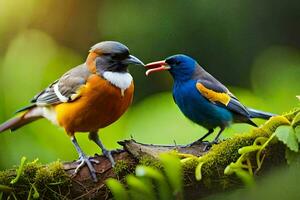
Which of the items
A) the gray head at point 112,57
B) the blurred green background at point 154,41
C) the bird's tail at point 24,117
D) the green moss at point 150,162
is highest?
the gray head at point 112,57

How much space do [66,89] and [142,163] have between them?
0.64 meters

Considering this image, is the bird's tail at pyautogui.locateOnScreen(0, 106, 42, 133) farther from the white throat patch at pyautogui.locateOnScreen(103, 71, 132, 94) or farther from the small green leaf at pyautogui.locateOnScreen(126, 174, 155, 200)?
the small green leaf at pyautogui.locateOnScreen(126, 174, 155, 200)

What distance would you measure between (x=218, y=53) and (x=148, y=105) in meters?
1.09

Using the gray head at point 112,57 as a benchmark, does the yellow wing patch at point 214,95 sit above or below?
below

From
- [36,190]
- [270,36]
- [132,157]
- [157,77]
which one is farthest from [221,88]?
[270,36]

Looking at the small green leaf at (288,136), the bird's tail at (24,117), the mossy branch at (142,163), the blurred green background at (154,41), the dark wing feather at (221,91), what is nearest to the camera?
the small green leaf at (288,136)

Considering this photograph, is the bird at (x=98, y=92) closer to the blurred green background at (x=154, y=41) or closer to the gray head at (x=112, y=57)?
the gray head at (x=112, y=57)

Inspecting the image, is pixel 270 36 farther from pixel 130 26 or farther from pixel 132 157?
pixel 132 157

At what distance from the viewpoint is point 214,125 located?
253 cm

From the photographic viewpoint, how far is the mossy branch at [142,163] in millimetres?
2016

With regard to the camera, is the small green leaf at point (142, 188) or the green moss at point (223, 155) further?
the green moss at point (223, 155)

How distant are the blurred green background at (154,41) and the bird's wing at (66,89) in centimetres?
109

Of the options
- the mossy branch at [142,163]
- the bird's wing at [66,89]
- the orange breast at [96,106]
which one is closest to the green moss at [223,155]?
the mossy branch at [142,163]

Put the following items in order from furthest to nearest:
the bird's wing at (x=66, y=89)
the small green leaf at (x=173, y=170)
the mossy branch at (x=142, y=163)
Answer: the bird's wing at (x=66, y=89)
the mossy branch at (x=142, y=163)
the small green leaf at (x=173, y=170)
